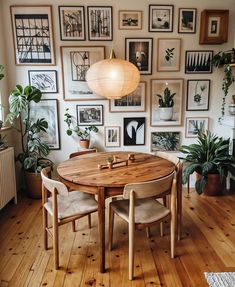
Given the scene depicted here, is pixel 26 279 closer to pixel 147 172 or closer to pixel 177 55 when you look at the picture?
pixel 147 172

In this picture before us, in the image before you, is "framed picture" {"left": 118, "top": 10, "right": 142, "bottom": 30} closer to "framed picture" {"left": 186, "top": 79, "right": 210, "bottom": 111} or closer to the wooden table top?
"framed picture" {"left": 186, "top": 79, "right": 210, "bottom": 111}

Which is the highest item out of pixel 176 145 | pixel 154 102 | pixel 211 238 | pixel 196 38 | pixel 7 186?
pixel 196 38

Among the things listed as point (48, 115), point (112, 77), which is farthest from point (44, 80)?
point (112, 77)

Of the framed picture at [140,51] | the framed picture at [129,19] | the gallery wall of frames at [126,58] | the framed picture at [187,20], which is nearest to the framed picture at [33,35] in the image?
the gallery wall of frames at [126,58]

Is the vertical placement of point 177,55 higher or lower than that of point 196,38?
Result: lower

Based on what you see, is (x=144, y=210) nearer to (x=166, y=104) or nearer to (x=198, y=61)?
(x=166, y=104)

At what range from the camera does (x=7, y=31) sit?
3.20 metres

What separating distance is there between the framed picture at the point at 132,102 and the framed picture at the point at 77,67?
250 mm

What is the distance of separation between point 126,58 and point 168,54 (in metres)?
0.59

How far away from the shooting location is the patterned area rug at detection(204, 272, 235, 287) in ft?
5.88

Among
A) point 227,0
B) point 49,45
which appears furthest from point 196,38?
point 49,45

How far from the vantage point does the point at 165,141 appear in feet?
11.8

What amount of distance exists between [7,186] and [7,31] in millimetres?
2026

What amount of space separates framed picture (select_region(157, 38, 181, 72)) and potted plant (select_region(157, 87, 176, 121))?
0.30 meters
